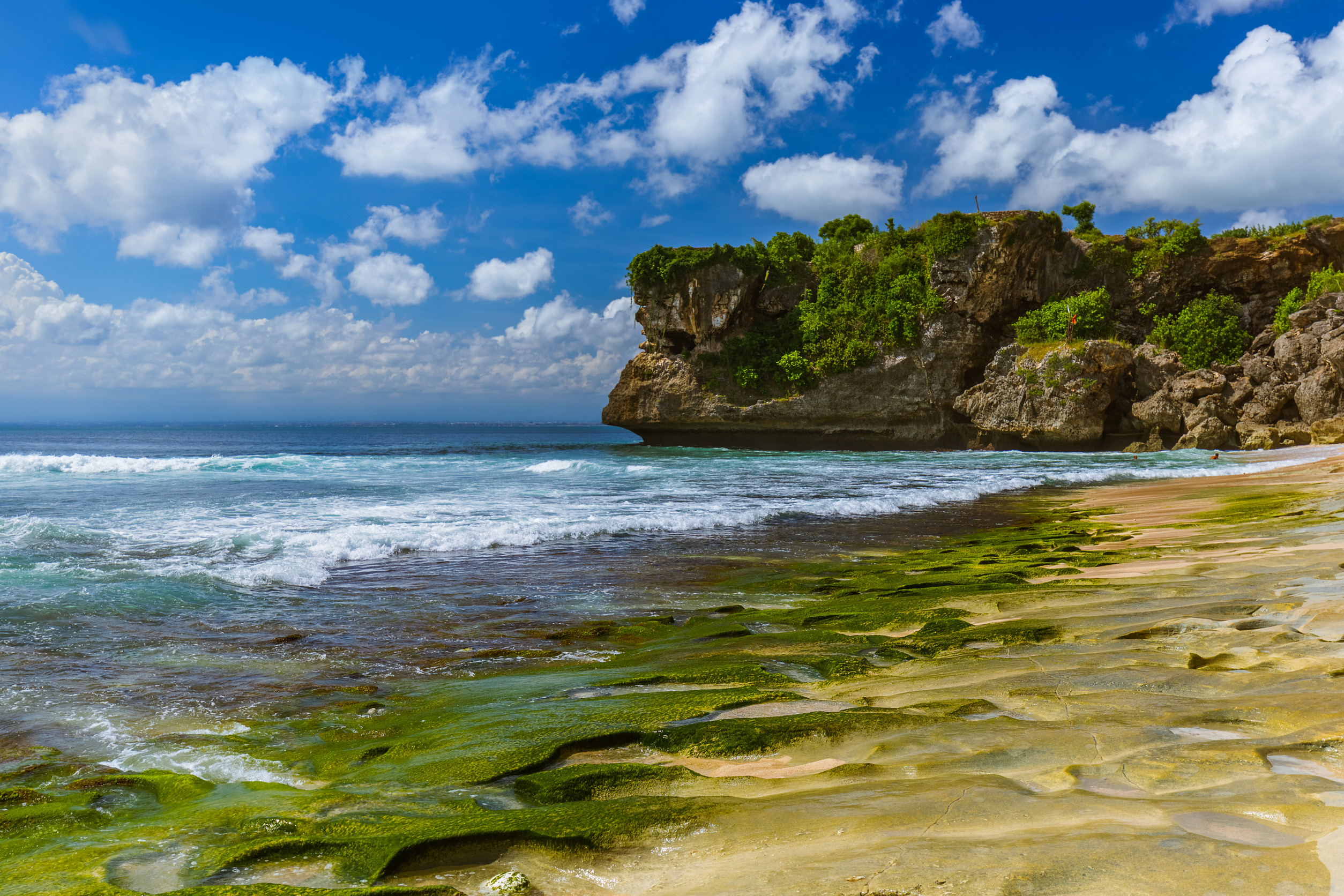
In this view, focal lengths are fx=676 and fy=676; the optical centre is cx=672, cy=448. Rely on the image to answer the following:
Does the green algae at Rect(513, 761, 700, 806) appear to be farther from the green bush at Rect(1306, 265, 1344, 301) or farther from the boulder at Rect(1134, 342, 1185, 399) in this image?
the green bush at Rect(1306, 265, 1344, 301)

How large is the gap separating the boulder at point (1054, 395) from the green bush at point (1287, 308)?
690 cm

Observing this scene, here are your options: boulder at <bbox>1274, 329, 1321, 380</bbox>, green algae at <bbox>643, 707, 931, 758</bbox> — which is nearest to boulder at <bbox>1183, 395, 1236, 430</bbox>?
boulder at <bbox>1274, 329, 1321, 380</bbox>

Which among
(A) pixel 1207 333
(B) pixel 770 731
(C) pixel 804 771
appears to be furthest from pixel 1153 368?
(C) pixel 804 771

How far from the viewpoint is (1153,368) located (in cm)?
3375

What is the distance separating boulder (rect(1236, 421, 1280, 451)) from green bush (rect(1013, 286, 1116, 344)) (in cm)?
814

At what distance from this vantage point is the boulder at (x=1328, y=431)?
25922mm

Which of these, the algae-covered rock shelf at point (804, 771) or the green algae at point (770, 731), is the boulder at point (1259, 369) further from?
the green algae at point (770, 731)

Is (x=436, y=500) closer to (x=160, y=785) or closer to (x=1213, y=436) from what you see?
(x=160, y=785)

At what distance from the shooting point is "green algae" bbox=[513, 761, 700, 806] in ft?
7.95

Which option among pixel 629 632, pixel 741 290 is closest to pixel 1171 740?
pixel 629 632

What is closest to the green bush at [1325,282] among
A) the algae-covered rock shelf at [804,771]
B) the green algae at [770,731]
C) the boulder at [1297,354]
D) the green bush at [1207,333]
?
the green bush at [1207,333]

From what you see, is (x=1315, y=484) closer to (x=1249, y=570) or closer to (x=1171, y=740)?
(x=1249, y=570)

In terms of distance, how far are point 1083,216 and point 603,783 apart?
47264 millimetres

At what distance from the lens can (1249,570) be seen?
4.96 m
